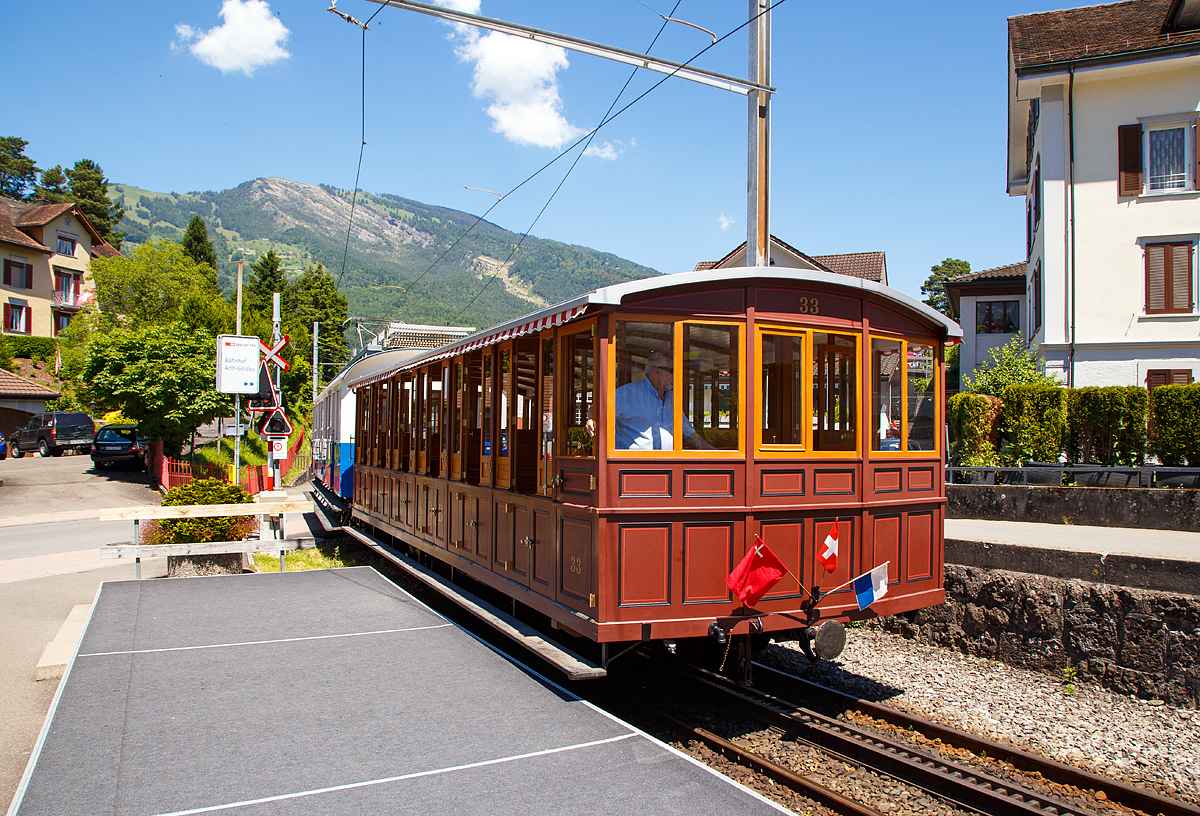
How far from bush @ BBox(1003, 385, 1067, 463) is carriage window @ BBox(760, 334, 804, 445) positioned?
10.2 m

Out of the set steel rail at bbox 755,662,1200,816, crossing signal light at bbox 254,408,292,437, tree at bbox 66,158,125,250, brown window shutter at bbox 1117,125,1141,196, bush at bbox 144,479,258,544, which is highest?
tree at bbox 66,158,125,250

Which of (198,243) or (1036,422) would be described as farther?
(198,243)

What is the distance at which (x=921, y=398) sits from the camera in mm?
6371

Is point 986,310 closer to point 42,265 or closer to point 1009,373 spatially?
point 1009,373

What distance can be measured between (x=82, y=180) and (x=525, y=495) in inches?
3576

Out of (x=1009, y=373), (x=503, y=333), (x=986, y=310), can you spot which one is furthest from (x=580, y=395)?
(x=986, y=310)

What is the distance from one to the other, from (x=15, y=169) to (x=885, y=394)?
9719cm

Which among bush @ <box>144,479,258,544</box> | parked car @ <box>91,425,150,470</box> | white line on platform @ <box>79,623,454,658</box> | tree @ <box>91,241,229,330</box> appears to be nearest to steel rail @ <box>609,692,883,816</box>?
white line on platform @ <box>79,623,454,658</box>

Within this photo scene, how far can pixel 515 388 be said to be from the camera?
6973 mm

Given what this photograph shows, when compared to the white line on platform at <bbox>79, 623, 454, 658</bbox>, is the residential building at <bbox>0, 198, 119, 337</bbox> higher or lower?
higher

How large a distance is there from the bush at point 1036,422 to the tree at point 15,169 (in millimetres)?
91757

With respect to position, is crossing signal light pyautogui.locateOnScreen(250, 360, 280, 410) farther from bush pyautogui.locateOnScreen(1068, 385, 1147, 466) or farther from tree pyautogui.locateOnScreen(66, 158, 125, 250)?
tree pyautogui.locateOnScreen(66, 158, 125, 250)

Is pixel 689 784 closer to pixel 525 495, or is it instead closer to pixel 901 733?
pixel 901 733

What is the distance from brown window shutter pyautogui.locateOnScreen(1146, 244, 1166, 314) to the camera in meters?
17.5
